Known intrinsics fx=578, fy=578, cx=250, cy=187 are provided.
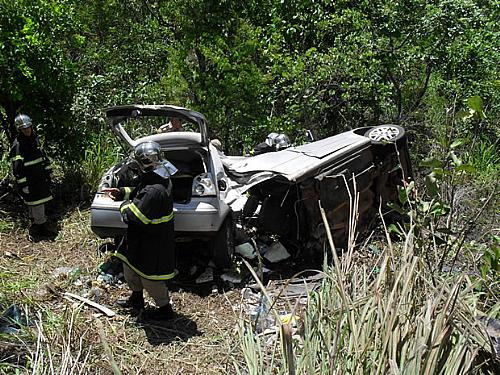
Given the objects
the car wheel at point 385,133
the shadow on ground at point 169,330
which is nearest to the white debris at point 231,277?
the shadow on ground at point 169,330

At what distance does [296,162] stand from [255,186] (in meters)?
0.61

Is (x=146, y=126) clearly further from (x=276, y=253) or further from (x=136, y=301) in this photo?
(x=136, y=301)

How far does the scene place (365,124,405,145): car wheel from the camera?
759cm

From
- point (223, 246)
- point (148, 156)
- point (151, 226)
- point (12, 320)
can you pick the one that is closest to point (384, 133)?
point (223, 246)

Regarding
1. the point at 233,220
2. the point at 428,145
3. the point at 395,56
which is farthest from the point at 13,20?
the point at 428,145

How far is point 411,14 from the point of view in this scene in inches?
394

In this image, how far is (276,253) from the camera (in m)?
6.96

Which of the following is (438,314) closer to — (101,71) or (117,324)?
(117,324)

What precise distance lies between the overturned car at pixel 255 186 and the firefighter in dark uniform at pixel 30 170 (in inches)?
48.8

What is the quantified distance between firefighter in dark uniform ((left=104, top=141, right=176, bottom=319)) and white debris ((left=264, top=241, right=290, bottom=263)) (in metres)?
1.66

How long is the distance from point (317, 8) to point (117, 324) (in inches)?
281

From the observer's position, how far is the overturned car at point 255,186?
20.6 ft

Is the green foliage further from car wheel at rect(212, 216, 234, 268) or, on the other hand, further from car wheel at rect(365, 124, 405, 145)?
car wheel at rect(365, 124, 405, 145)

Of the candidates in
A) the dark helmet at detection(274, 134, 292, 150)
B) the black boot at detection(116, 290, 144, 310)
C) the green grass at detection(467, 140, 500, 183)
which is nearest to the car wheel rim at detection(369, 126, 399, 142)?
the dark helmet at detection(274, 134, 292, 150)
